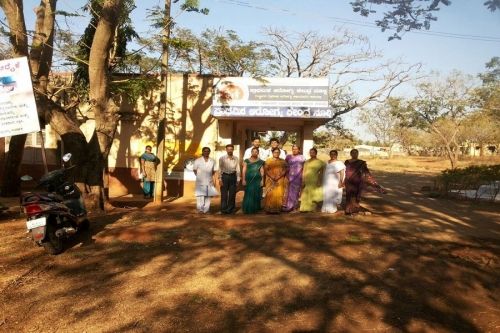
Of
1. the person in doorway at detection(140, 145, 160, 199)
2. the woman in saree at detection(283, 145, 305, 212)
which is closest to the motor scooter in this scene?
the woman in saree at detection(283, 145, 305, 212)

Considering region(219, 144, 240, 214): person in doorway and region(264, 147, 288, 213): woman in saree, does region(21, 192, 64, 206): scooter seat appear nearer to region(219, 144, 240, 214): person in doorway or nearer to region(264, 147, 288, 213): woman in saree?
region(219, 144, 240, 214): person in doorway

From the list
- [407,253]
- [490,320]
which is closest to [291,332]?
[490,320]

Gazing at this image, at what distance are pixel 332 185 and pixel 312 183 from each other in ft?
1.50

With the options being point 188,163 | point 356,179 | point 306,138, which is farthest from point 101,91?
point 306,138

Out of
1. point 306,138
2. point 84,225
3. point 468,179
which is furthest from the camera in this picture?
point 468,179

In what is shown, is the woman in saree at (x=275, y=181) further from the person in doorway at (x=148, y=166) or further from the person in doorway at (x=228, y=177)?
the person in doorway at (x=148, y=166)

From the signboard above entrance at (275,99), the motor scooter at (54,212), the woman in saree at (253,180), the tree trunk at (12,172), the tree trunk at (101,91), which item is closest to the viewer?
the motor scooter at (54,212)

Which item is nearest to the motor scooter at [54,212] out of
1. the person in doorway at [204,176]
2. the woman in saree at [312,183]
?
the person in doorway at [204,176]

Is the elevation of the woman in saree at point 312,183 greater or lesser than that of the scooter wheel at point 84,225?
greater

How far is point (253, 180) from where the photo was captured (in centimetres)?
927

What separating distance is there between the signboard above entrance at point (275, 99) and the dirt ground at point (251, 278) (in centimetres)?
455

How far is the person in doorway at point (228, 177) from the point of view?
30.2ft

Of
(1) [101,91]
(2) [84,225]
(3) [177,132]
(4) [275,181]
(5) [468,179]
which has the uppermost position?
(1) [101,91]

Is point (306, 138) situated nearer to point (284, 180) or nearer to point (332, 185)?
point (332, 185)
